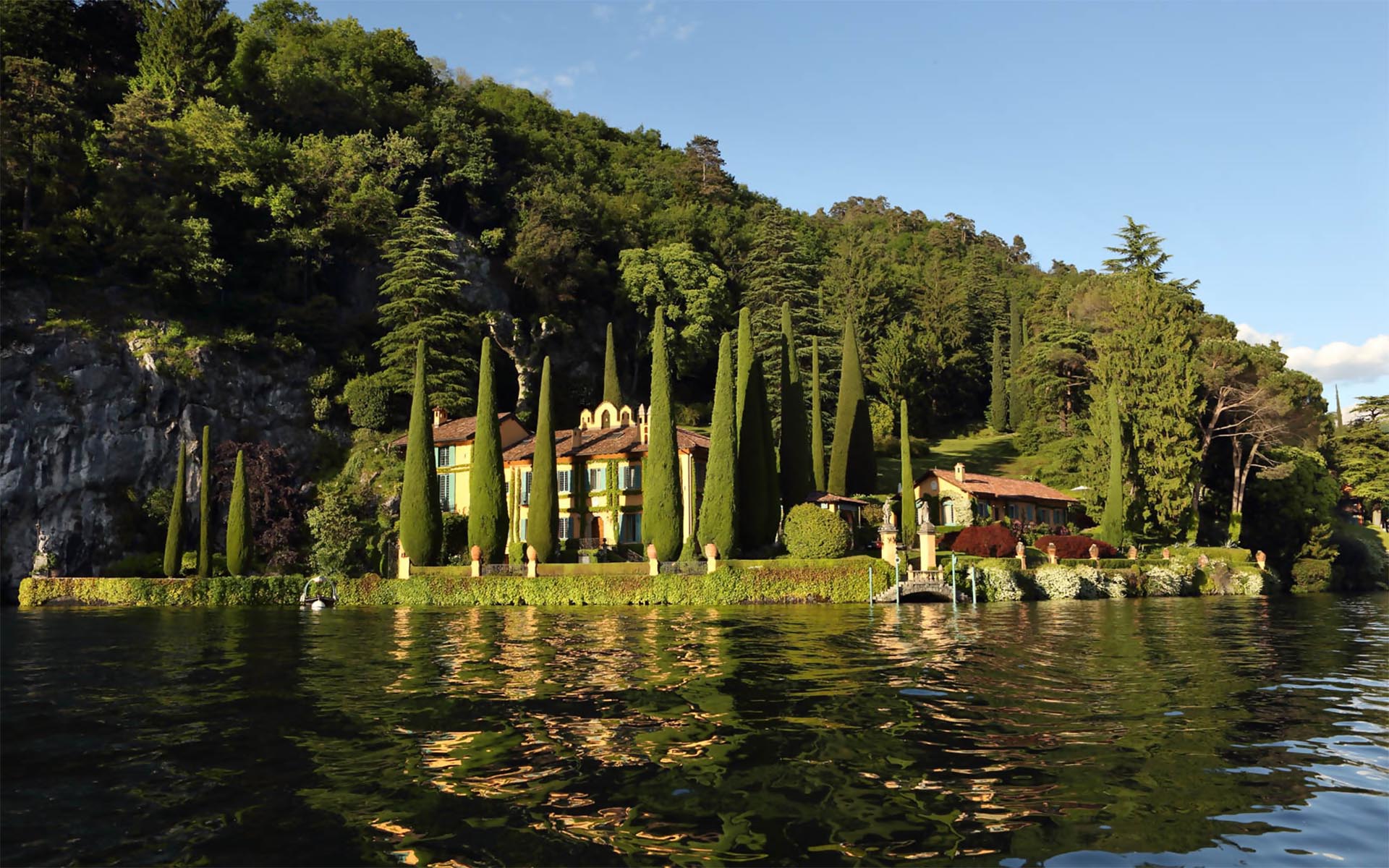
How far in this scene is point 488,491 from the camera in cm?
4934

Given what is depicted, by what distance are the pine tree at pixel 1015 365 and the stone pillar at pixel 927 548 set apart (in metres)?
52.5

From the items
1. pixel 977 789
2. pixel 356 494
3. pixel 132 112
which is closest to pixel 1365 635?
pixel 977 789

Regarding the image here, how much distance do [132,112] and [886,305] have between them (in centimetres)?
7046

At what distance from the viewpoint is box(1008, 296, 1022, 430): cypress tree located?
9756cm

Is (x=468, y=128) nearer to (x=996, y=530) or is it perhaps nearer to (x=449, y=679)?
(x=996, y=530)

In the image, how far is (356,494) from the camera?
56750 mm

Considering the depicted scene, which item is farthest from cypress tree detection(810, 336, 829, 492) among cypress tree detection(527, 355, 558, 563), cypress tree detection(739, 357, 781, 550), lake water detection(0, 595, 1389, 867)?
lake water detection(0, 595, 1389, 867)

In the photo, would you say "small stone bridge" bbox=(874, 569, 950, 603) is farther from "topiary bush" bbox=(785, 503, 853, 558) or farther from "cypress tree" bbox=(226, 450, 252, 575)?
"cypress tree" bbox=(226, 450, 252, 575)

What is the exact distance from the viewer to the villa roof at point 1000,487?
62656mm

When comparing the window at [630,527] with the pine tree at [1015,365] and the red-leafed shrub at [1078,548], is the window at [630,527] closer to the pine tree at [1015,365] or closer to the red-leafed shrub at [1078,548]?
the red-leafed shrub at [1078,548]

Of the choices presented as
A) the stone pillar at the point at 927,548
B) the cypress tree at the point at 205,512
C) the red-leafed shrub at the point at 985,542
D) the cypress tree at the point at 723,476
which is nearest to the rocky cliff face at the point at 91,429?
the cypress tree at the point at 205,512

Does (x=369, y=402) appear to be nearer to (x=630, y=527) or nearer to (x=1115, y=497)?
(x=630, y=527)

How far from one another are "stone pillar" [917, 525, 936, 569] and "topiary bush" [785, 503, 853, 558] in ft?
11.0

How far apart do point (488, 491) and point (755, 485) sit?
13.8 m
